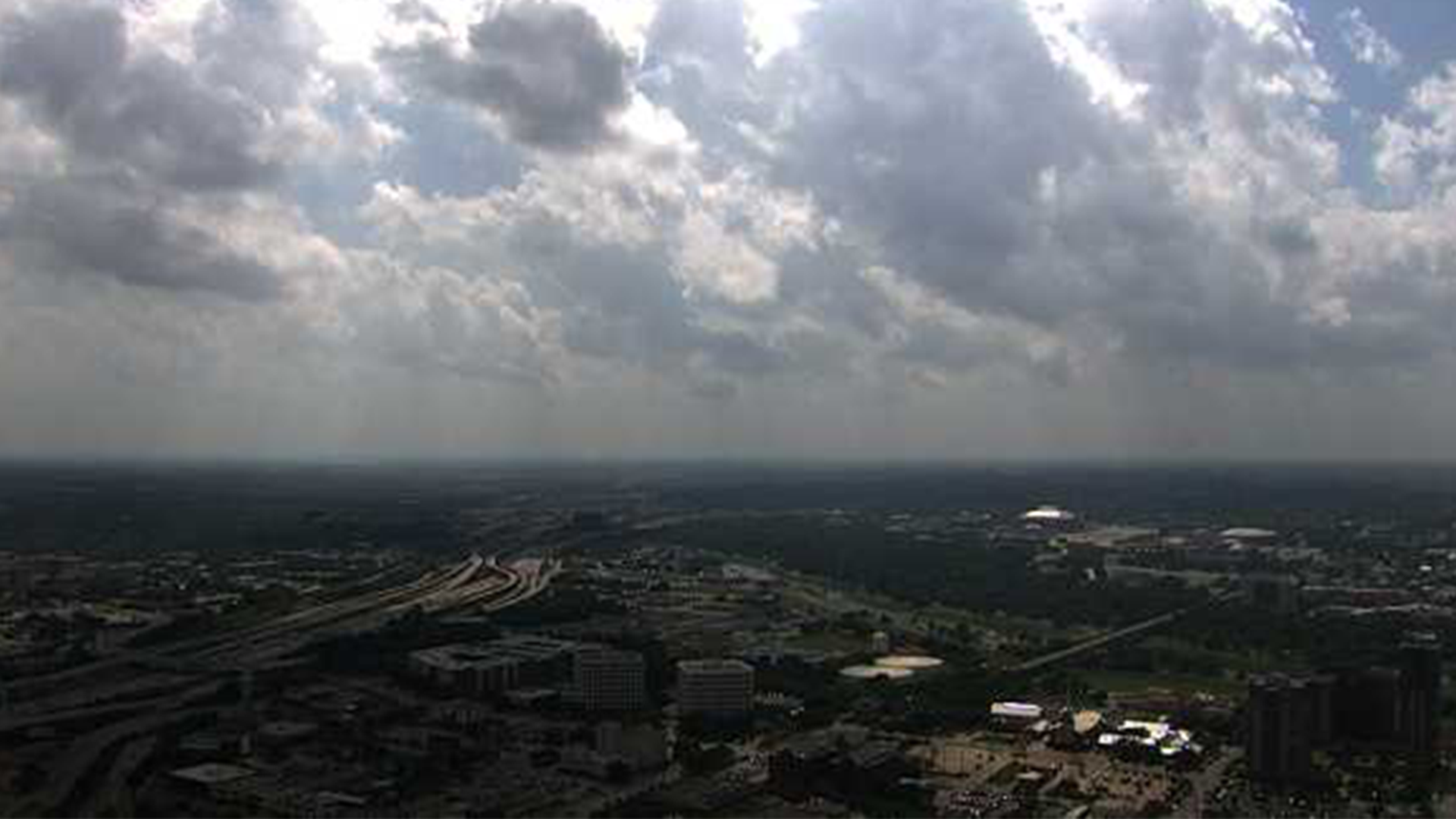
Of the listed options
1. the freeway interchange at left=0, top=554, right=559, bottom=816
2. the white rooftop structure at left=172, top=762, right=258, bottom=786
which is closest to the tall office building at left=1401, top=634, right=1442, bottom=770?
the white rooftop structure at left=172, top=762, right=258, bottom=786

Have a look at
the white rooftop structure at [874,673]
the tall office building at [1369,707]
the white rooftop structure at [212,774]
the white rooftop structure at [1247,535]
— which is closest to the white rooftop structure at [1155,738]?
the tall office building at [1369,707]

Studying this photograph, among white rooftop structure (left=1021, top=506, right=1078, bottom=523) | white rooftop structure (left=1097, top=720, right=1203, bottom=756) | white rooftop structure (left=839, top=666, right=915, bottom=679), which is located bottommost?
white rooftop structure (left=1097, top=720, right=1203, bottom=756)

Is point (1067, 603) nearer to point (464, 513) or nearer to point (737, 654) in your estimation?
point (737, 654)

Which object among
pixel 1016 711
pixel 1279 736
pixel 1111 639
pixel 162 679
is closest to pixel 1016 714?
pixel 1016 711

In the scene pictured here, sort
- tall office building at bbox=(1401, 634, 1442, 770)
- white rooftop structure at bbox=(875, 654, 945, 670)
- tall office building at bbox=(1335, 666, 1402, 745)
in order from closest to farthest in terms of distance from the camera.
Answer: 1. tall office building at bbox=(1401, 634, 1442, 770)
2. tall office building at bbox=(1335, 666, 1402, 745)
3. white rooftop structure at bbox=(875, 654, 945, 670)

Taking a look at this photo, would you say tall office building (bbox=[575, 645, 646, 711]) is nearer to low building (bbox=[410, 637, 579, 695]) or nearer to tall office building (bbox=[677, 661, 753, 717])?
tall office building (bbox=[677, 661, 753, 717])

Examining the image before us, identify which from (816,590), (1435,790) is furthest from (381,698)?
(816,590)

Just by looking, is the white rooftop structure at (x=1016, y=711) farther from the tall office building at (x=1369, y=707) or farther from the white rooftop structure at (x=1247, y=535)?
the white rooftop structure at (x=1247, y=535)
